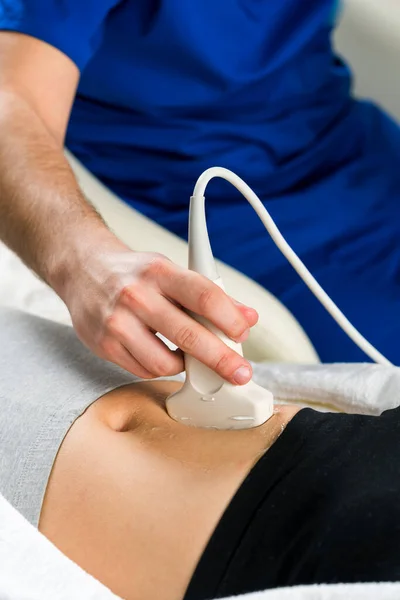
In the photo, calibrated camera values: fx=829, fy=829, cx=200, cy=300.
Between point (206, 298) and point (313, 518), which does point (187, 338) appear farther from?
point (313, 518)

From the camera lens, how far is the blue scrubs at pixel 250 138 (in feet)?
4.01

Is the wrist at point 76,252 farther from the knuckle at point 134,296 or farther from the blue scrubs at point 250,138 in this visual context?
the blue scrubs at point 250,138

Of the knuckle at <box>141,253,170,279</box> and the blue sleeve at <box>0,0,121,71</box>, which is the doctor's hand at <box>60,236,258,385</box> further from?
the blue sleeve at <box>0,0,121,71</box>

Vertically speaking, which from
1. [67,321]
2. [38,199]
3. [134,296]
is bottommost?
[67,321]

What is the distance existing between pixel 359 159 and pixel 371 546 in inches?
37.5

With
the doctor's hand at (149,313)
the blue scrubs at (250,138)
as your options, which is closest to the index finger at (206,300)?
the doctor's hand at (149,313)

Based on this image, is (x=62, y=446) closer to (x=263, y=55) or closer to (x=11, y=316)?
(x=11, y=316)

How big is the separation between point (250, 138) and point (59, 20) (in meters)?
0.36

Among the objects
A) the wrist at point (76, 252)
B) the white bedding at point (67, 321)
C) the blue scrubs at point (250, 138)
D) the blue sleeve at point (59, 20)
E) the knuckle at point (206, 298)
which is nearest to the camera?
the white bedding at point (67, 321)

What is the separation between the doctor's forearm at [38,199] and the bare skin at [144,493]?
0.19 meters

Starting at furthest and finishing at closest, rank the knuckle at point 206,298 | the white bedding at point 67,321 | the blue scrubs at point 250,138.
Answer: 1. the blue scrubs at point 250,138
2. the knuckle at point 206,298
3. the white bedding at point 67,321

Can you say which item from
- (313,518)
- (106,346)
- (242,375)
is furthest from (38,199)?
(313,518)

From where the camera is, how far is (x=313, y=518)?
2.18 feet

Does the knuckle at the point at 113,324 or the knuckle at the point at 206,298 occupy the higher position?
the knuckle at the point at 206,298
